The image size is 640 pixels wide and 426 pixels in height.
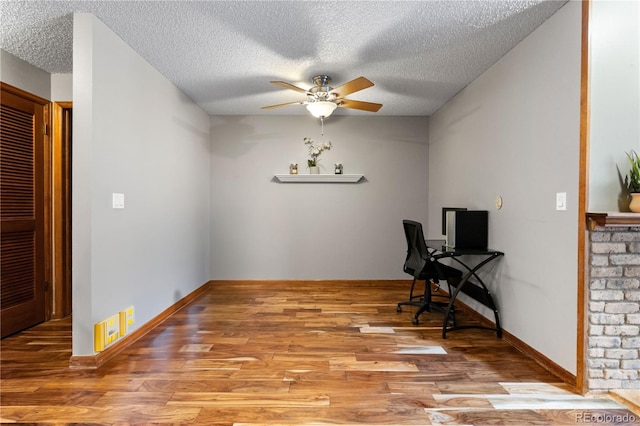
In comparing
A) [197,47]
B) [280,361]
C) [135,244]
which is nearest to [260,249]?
[135,244]

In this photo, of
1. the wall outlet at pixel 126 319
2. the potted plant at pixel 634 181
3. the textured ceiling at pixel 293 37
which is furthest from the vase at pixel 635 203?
the wall outlet at pixel 126 319

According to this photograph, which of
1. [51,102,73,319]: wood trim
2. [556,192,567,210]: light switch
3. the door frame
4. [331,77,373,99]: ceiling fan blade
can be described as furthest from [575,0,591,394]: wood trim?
the door frame

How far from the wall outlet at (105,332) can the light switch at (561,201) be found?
10.4ft

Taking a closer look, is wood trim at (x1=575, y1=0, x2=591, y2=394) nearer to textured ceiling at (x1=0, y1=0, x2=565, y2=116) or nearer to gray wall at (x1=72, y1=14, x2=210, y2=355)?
textured ceiling at (x1=0, y1=0, x2=565, y2=116)

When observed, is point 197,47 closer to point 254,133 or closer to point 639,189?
point 254,133

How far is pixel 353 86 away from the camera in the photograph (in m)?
2.82

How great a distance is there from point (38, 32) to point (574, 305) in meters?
4.09

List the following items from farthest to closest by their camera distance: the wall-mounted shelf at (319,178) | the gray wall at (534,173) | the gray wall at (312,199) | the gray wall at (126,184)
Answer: the gray wall at (312,199) < the wall-mounted shelf at (319,178) < the gray wall at (126,184) < the gray wall at (534,173)

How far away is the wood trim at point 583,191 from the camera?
1.92 metres

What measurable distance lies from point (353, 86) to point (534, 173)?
1.56 m

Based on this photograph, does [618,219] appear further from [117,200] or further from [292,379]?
[117,200]

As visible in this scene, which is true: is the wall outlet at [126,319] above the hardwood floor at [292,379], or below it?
above

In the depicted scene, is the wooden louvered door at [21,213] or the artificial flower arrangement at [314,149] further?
the artificial flower arrangement at [314,149]

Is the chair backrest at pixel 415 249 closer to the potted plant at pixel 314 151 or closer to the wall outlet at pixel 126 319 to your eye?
the potted plant at pixel 314 151
